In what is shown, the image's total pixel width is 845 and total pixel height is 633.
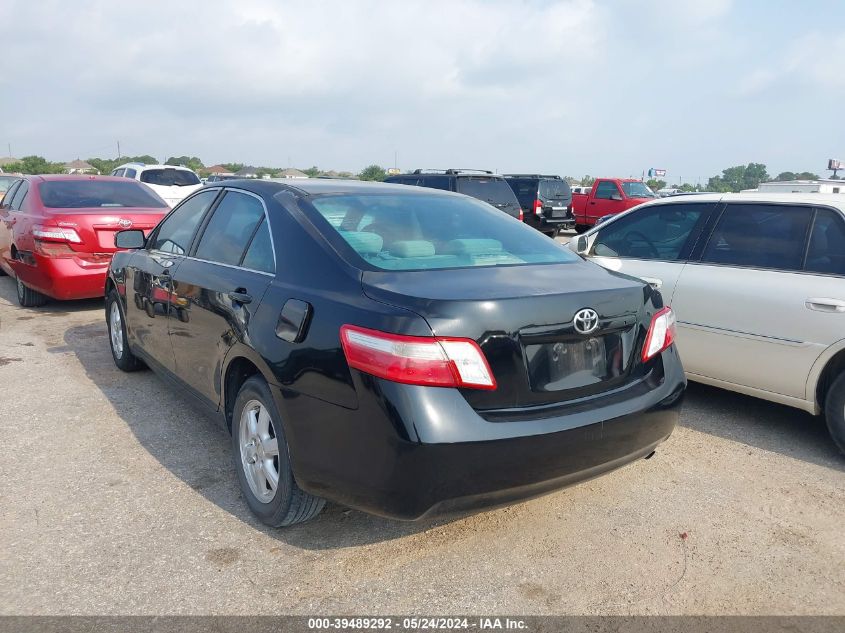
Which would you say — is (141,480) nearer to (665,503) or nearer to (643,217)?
(665,503)

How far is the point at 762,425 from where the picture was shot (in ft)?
15.0

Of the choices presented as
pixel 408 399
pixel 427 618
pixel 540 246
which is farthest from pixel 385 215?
pixel 427 618

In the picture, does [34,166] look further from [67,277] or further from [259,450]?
[259,450]

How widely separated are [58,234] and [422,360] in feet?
20.9

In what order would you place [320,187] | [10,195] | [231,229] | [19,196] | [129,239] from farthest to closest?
1. [10,195]
2. [19,196]
3. [129,239]
4. [231,229]
5. [320,187]

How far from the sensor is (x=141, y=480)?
3.60m

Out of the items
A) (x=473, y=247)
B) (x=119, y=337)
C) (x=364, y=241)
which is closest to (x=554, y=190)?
(x=119, y=337)

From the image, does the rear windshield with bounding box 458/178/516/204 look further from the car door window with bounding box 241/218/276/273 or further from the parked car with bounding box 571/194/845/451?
the car door window with bounding box 241/218/276/273

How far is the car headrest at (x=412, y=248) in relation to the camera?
120 inches

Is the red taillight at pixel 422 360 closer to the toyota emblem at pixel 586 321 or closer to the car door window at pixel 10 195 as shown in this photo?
the toyota emblem at pixel 586 321

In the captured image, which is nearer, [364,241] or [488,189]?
[364,241]

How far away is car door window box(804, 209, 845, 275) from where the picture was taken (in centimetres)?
407

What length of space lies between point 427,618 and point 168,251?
2.94 meters

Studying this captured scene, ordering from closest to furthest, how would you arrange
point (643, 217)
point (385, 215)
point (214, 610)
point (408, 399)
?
point (408, 399)
point (214, 610)
point (385, 215)
point (643, 217)
